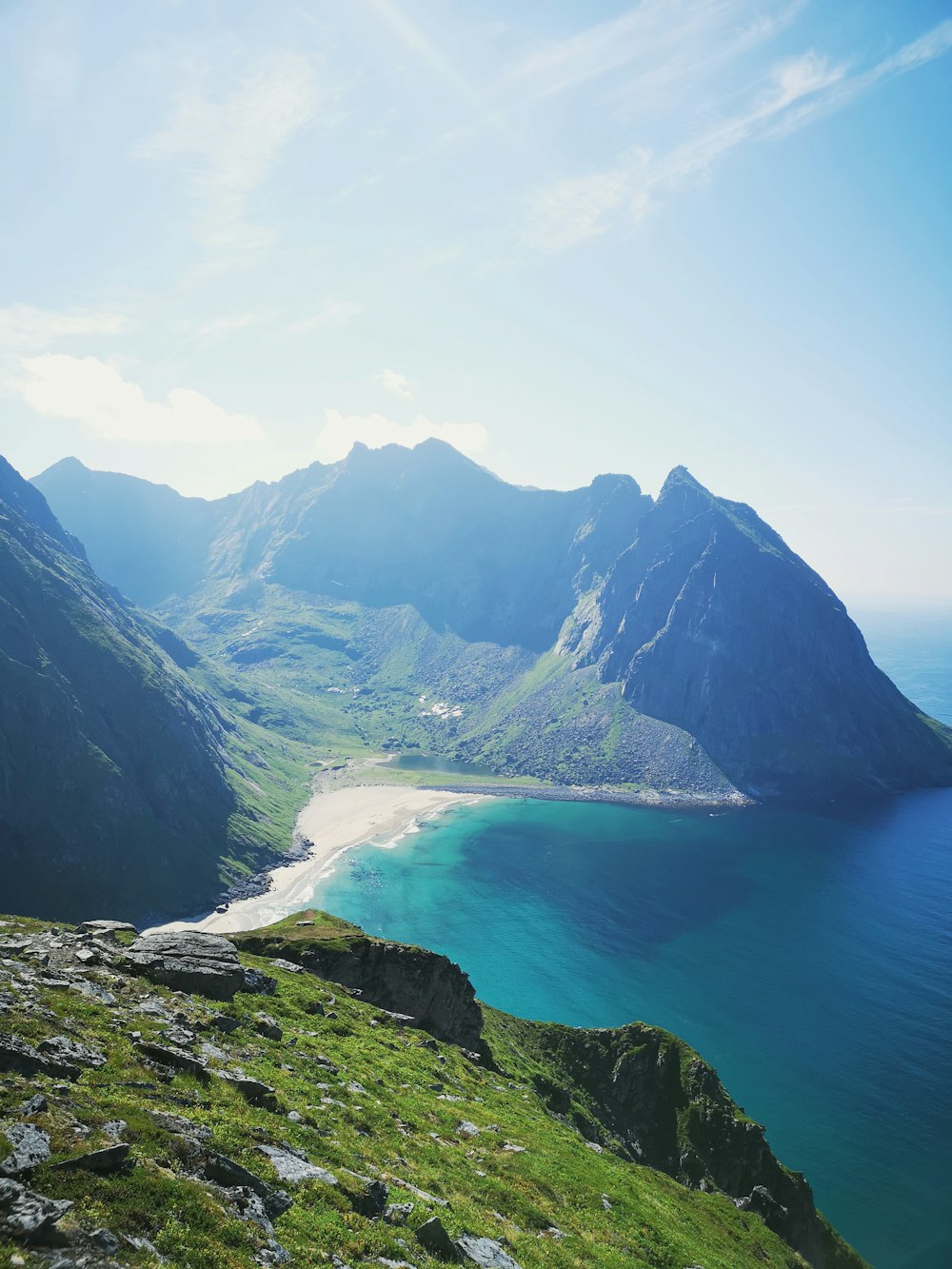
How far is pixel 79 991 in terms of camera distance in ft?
95.9

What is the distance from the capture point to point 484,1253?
71.0 feet

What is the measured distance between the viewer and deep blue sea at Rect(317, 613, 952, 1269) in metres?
82.7

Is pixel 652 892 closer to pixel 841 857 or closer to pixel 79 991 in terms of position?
pixel 841 857

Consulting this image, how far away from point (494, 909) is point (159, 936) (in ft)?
430

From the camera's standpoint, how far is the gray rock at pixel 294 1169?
20.2 meters

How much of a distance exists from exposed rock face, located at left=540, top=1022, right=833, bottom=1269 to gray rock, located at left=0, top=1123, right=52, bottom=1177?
5274 cm

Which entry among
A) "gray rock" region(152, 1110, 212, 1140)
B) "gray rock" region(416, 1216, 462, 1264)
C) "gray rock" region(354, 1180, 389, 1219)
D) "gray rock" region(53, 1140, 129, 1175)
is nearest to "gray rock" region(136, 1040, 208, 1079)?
"gray rock" region(152, 1110, 212, 1140)

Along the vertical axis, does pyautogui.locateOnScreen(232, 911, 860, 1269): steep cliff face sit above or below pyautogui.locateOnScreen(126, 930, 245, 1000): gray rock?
below

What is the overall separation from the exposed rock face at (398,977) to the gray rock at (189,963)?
53.0 ft

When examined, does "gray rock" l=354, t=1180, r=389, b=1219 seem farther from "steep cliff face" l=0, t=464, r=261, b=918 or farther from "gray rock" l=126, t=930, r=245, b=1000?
"steep cliff face" l=0, t=464, r=261, b=918

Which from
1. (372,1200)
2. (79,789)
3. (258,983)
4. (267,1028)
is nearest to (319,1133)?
(372,1200)

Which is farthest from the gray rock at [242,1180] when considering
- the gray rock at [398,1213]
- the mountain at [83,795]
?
the mountain at [83,795]

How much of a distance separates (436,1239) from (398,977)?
39.0 m

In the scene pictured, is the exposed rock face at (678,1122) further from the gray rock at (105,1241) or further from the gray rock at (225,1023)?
the gray rock at (105,1241)
